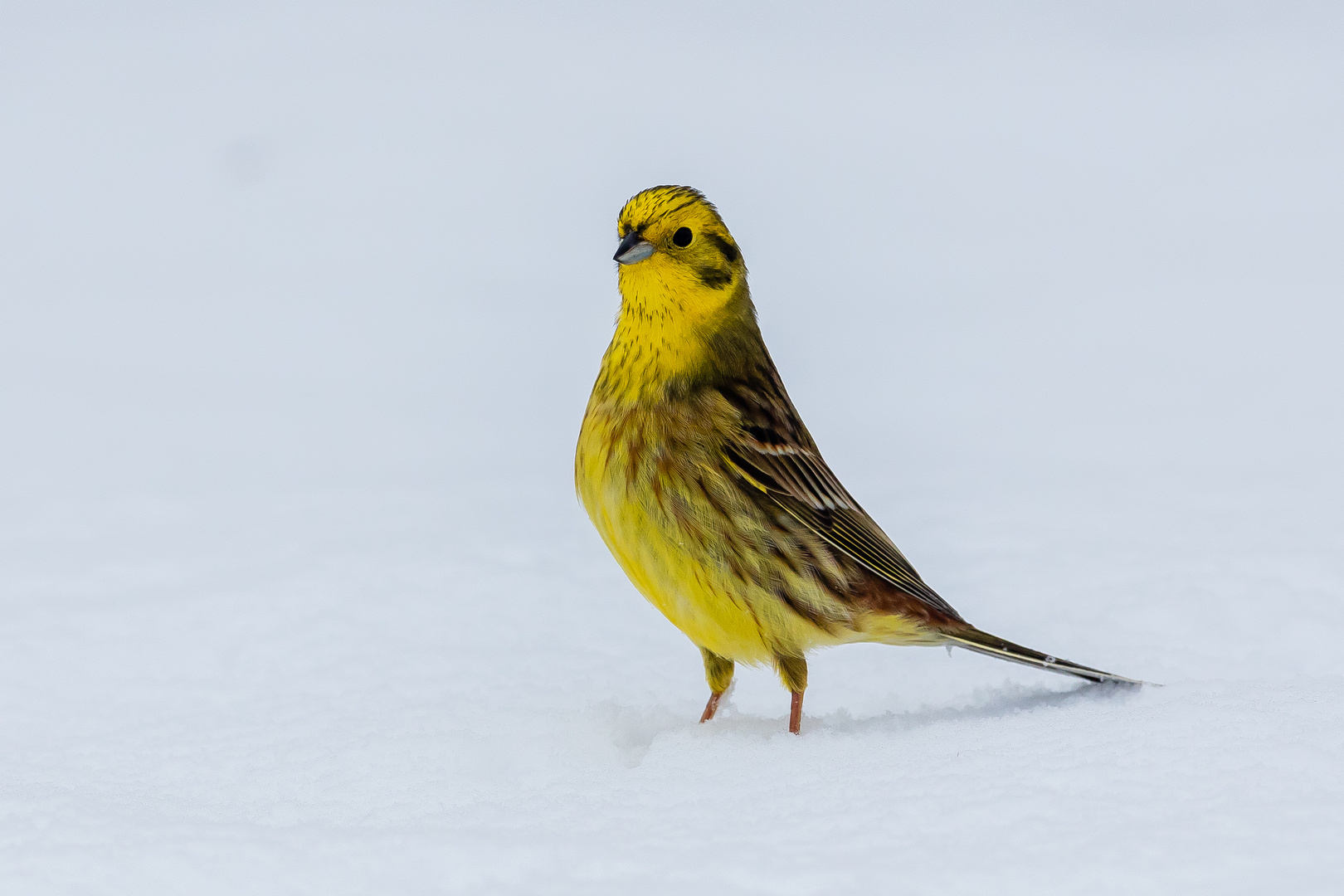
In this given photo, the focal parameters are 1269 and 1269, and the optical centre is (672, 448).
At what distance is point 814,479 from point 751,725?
0.72 m

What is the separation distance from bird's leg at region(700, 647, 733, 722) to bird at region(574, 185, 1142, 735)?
0.34ft

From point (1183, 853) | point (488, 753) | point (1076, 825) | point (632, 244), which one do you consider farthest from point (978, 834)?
point (632, 244)

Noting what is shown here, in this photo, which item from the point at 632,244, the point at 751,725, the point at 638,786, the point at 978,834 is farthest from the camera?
the point at 751,725

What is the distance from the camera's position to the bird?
3332 mm

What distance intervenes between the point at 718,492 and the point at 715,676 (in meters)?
0.69

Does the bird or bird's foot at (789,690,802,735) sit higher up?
the bird

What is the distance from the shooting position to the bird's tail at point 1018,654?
353cm

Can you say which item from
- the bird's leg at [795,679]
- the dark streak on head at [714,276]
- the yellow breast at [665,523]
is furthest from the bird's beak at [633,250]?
the bird's leg at [795,679]

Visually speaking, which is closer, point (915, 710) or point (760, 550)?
point (760, 550)

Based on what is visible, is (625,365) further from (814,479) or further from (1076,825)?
(1076,825)

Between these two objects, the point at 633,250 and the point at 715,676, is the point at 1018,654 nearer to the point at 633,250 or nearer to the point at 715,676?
the point at 715,676

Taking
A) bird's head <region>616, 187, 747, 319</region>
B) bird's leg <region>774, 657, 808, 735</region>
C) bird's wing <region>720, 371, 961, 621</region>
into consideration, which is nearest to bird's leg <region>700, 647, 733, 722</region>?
bird's leg <region>774, 657, 808, 735</region>

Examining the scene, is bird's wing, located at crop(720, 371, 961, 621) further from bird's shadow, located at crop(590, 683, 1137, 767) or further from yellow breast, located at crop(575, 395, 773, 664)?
bird's shadow, located at crop(590, 683, 1137, 767)

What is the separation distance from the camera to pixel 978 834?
259 centimetres
